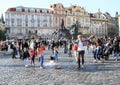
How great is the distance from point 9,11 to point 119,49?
9799cm

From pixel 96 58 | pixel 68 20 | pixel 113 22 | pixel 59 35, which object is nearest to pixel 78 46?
pixel 96 58

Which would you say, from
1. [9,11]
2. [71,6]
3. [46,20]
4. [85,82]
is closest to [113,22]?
[71,6]

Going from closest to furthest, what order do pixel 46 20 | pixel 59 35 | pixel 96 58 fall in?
pixel 96 58, pixel 59 35, pixel 46 20

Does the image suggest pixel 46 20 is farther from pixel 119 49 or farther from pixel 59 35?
pixel 119 49

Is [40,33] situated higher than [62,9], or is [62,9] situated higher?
[62,9]

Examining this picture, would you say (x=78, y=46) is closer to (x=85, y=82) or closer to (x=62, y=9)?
(x=85, y=82)

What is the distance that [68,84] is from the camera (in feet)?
40.2

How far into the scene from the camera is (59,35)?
308ft

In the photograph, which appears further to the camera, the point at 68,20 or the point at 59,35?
the point at 68,20

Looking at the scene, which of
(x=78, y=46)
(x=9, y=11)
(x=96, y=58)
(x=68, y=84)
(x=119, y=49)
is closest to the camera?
(x=68, y=84)

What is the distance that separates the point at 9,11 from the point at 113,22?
2020 inches

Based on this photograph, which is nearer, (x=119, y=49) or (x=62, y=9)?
(x=119, y=49)

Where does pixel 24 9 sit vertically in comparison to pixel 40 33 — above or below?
above

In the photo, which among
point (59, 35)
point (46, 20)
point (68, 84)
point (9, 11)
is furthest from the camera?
point (46, 20)
